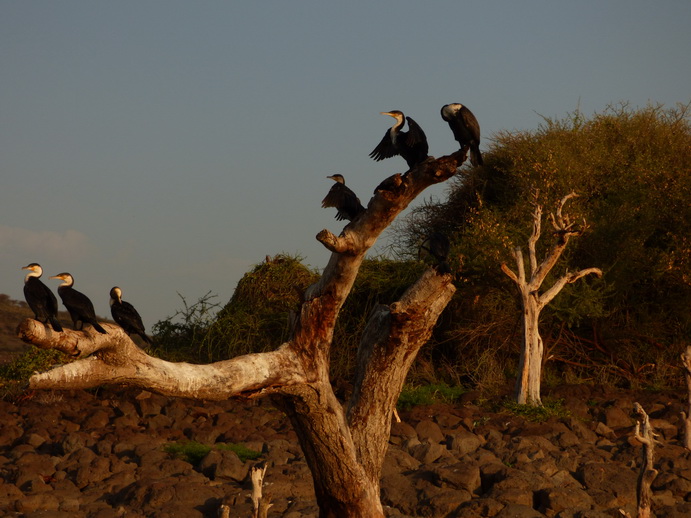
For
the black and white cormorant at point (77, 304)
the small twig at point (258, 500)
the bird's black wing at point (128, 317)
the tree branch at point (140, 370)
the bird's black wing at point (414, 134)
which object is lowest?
the small twig at point (258, 500)

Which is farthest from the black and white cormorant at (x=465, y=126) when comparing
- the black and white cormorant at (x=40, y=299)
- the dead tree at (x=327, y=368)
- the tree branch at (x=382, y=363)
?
the black and white cormorant at (x=40, y=299)

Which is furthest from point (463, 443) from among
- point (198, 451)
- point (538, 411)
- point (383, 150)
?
point (383, 150)

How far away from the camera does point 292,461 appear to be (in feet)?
32.0

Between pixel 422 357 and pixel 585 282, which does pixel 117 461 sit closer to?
pixel 422 357

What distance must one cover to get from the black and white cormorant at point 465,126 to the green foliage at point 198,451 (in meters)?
4.43

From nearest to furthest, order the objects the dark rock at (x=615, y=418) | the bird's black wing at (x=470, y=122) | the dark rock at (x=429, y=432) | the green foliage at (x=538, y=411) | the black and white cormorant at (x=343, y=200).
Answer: the black and white cormorant at (x=343, y=200) < the bird's black wing at (x=470, y=122) < the dark rock at (x=429, y=432) < the green foliage at (x=538, y=411) < the dark rock at (x=615, y=418)

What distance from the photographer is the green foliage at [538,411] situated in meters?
12.3

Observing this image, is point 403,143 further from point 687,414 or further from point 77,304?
point 687,414

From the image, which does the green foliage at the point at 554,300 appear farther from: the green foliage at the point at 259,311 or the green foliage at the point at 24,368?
the green foliage at the point at 24,368

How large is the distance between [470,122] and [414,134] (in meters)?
0.67

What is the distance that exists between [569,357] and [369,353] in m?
9.63

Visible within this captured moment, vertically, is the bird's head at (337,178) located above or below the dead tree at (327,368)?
above

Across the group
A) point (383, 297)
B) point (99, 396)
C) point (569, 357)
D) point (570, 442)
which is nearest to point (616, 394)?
point (569, 357)

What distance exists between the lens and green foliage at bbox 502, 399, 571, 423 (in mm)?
12312
